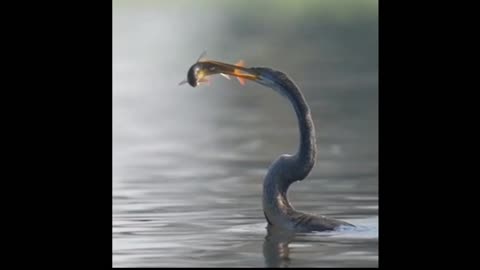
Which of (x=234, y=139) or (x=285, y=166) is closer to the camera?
(x=285, y=166)


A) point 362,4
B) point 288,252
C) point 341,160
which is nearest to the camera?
point 288,252

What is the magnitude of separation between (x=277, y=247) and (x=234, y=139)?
6.38 metres

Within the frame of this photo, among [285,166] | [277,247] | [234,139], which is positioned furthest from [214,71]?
[234,139]

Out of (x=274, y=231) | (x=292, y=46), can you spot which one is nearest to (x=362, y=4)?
(x=292, y=46)

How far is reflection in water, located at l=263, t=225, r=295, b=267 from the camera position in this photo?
9600mm

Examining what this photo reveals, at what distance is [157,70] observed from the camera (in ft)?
74.7

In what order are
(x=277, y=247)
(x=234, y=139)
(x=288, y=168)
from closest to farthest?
(x=277, y=247) < (x=288, y=168) < (x=234, y=139)

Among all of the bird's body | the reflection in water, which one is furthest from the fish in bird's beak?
the reflection in water

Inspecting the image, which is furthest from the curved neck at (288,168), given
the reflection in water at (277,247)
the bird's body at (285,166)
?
the reflection in water at (277,247)

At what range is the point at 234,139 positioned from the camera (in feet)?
53.8

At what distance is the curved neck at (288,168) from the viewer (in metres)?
10.6

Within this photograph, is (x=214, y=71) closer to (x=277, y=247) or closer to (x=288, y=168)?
(x=288, y=168)

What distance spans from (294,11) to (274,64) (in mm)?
7416

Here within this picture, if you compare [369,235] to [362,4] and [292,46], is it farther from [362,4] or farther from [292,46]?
[362,4]
